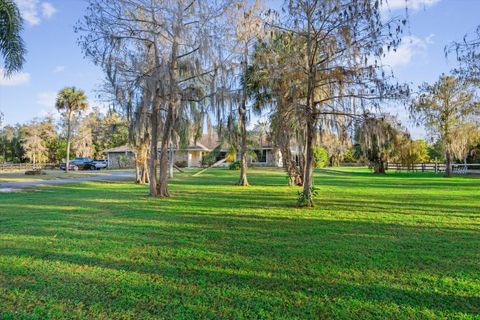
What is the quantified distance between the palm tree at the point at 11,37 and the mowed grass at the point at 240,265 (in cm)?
469

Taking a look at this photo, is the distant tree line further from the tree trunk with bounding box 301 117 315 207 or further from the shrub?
the tree trunk with bounding box 301 117 315 207

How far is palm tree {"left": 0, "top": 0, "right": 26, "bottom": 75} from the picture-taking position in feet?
33.7

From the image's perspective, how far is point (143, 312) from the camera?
3.23 m

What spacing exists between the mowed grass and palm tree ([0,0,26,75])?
4.69 metres

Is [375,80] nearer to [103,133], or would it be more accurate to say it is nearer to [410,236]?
[410,236]

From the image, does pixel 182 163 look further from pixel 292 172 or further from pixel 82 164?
pixel 292 172

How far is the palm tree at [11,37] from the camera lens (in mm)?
10273

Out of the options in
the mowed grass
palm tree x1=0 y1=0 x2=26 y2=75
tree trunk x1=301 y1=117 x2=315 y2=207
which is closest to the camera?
the mowed grass

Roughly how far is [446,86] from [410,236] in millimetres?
25250

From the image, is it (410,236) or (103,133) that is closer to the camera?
(410,236)

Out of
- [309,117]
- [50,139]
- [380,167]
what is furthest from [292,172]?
[50,139]

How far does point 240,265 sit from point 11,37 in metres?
10.4

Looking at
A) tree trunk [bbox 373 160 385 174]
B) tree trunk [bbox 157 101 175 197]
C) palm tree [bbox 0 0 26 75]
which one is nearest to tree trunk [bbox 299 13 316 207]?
tree trunk [bbox 157 101 175 197]

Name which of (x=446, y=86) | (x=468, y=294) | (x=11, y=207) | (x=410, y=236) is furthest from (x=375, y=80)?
(x=446, y=86)
